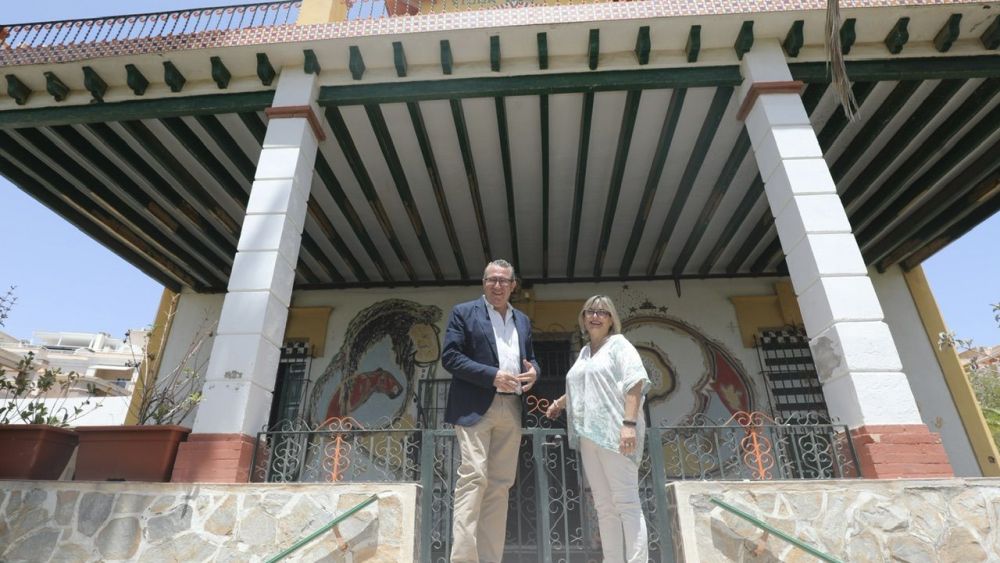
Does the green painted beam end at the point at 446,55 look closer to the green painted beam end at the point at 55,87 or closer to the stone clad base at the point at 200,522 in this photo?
the stone clad base at the point at 200,522

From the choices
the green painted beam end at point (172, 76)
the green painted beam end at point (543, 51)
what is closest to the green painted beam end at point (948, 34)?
the green painted beam end at point (543, 51)

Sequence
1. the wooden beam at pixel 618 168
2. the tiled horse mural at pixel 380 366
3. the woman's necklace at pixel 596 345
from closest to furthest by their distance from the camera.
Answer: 1. the woman's necklace at pixel 596 345
2. the wooden beam at pixel 618 168
3. the tiled horse mural at pixel 380 366

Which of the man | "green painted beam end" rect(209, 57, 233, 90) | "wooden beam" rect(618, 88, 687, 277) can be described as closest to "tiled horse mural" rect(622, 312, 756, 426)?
"wooden beam" rect(618, 88, 687, 277)

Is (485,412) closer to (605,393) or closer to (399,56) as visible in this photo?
(605,393)

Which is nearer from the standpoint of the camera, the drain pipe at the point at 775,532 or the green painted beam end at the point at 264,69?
the drain pipe at the point at 775,532

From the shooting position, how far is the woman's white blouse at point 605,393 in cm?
276

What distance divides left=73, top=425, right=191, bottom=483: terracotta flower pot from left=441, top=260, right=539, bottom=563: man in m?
2.25

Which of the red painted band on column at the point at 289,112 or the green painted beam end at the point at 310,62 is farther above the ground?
the green painted beam end at the point at 310,62

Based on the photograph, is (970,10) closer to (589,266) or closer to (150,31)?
(589,266)

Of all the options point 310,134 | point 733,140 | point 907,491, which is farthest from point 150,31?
point 907,491

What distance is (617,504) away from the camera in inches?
105

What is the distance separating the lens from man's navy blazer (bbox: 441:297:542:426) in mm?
2875

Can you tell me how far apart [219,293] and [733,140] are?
28.1 feet

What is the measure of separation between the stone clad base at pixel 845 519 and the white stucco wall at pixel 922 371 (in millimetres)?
5371
